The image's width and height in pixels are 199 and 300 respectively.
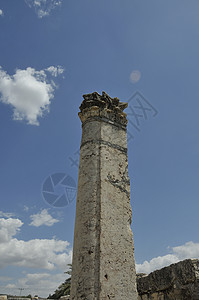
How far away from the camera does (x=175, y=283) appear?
11.9ft

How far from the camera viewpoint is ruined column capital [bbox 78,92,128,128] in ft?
13.1

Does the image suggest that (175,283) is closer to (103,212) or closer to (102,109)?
(103,212)

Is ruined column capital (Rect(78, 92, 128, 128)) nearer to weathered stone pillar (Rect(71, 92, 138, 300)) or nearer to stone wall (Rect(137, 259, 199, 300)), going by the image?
weathered stone pillar (Rect(71, 92, 138, 300))

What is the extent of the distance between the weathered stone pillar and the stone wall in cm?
101

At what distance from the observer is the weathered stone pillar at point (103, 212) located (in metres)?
2.74

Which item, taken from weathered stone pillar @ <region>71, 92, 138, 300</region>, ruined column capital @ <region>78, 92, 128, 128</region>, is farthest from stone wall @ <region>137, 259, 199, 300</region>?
ruined column capital @ <region>78, 92, 128, 128</region>

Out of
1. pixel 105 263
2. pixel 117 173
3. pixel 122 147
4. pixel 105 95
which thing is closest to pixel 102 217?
pixel 105 263

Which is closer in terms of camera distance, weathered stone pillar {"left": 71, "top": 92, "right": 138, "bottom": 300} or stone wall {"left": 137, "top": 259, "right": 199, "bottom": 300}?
weathered stone pillar {"left": 71, "top": 92, "right": 138, "bottom": 300}

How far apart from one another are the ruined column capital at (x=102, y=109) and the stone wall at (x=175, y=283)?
2376mm

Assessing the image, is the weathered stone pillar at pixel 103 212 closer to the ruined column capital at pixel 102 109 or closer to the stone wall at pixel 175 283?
the ruined column capital at pixel 102 109

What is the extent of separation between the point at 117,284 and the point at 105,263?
0.27 m

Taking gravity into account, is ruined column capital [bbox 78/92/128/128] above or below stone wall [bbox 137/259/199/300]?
above

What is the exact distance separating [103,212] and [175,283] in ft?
5.58

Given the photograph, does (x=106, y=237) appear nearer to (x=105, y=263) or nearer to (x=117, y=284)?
(x=105, y=263)
